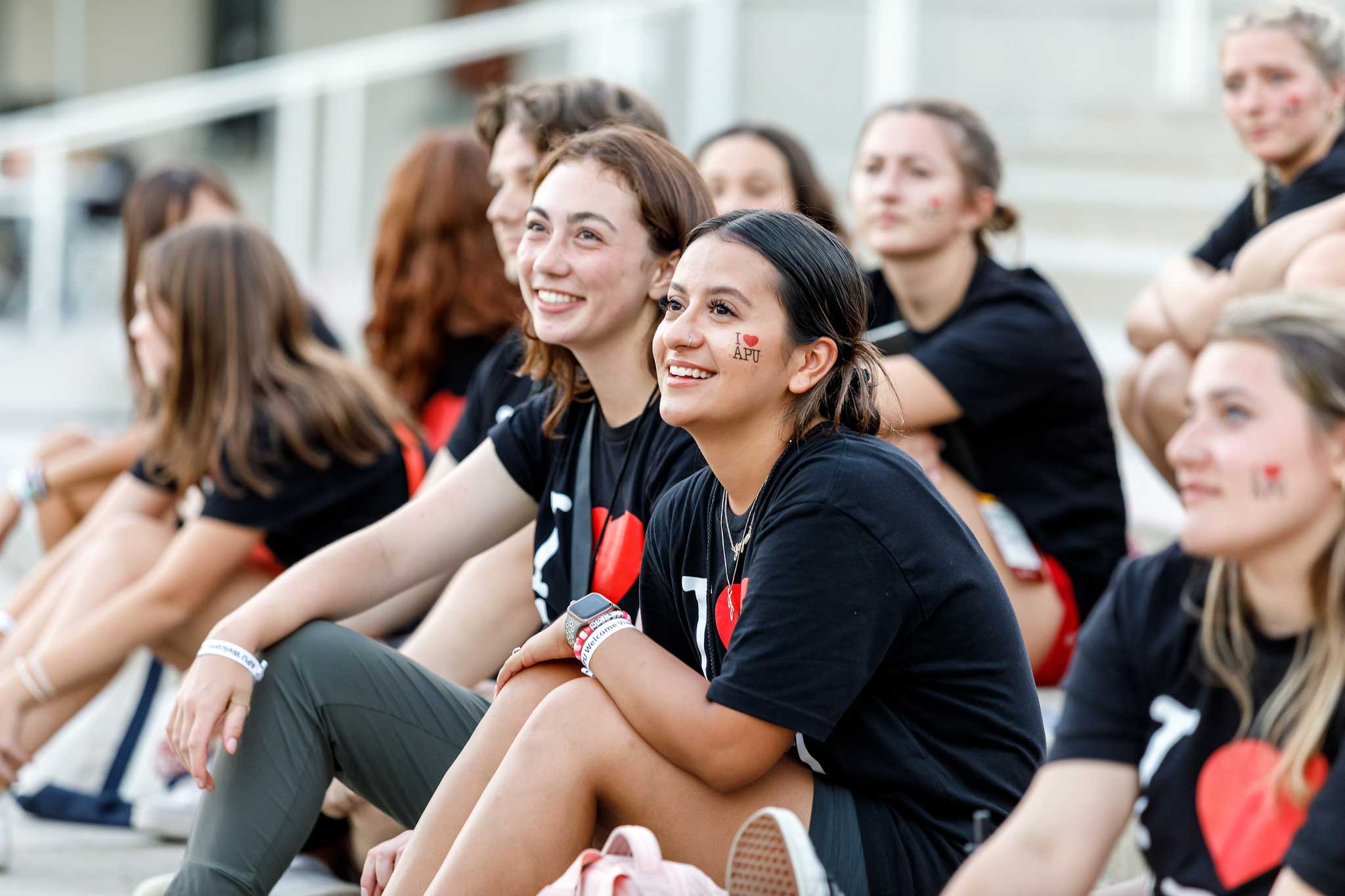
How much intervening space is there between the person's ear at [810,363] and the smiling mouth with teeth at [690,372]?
12cm

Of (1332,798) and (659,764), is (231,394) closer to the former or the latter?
(659,764)

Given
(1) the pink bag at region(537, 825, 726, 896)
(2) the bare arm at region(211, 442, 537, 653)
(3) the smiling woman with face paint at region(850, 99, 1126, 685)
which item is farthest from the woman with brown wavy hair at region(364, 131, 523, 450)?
(1) the pink bag at region(537, 825, 726, 896)

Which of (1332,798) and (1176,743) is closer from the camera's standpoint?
(1332,798)

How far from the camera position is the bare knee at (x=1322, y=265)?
2844 mm

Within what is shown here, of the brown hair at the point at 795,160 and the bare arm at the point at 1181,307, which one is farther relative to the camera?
the brown hair at the point at 795,160

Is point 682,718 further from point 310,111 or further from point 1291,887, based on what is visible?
point 310,111

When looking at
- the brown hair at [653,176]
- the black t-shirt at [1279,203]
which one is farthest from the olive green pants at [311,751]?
the black t-shirt at [1279,203]

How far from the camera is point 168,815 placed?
3621 mm

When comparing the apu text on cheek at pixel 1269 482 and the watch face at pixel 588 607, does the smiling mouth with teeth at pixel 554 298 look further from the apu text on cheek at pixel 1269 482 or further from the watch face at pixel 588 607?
the apu text on cheek at pixel 1269 482

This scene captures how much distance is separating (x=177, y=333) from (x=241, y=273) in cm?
20

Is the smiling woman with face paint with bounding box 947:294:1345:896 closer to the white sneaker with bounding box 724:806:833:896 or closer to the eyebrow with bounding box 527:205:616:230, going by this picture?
the white sneaker with bounding box 724:806:833:896

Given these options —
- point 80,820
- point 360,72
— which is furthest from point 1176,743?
point 360,72

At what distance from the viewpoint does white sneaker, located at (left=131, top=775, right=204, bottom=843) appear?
3611 mm

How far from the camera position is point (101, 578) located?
369cm
